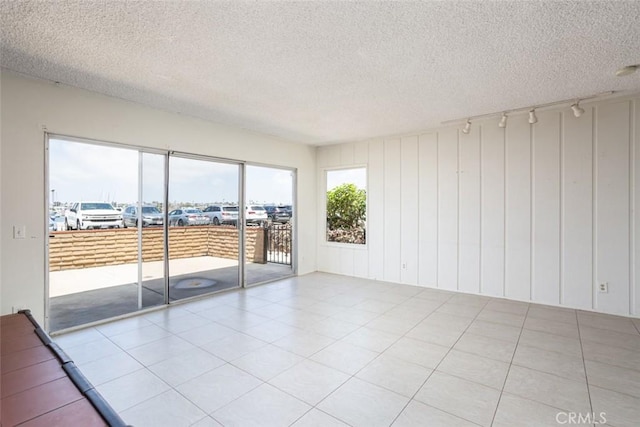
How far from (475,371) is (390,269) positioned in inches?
126

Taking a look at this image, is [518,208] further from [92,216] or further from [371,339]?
[92,216]

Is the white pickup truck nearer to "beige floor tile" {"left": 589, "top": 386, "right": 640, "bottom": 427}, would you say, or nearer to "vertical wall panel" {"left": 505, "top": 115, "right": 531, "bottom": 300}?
"beige floor tile" {"left": 589, "top": 386, "right": 640, "bottom": 427}

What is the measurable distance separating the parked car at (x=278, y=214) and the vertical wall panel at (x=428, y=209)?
268cm

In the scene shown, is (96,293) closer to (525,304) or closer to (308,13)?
(308,13)

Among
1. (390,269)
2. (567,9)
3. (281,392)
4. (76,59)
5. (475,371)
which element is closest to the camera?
(567,9)

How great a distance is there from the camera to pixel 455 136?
5.00 m

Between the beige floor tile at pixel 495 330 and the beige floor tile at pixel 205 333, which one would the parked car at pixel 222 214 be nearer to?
the beige floor tile at pixel 205 333

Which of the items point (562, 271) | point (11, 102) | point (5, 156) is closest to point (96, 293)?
point (5, 156)

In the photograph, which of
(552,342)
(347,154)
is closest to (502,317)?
(552,342)

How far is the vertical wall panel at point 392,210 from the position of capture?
5.65 meters

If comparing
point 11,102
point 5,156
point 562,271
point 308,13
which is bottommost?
point 562,271

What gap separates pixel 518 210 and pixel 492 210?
34cm

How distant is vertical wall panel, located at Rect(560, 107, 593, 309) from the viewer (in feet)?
13.2
